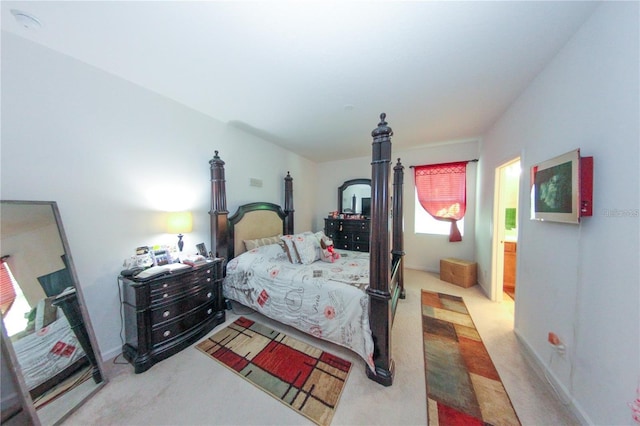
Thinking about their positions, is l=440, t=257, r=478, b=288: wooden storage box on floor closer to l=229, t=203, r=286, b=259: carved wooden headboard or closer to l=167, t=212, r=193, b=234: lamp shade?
l=229, t=203, r=286, b=259: carved wooden headboard

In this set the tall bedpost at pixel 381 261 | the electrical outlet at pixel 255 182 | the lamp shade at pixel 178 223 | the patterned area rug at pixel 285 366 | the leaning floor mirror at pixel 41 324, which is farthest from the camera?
the electrical outlet at pixel 255 182

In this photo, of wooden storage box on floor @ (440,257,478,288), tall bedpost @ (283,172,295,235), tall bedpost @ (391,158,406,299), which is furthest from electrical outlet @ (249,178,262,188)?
wooden storage box on floor @ (440,257,478,288)

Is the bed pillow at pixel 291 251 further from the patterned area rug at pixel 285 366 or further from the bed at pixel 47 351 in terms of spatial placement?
the bed at pixel 47 351

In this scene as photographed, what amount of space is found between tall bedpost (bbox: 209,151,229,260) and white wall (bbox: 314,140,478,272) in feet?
8.80

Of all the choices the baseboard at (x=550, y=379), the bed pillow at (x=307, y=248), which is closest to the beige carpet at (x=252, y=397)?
the baseboard at (x=550, y=379)

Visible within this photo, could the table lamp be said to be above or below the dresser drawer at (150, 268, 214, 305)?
above

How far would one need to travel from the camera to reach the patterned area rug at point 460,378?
1294mm

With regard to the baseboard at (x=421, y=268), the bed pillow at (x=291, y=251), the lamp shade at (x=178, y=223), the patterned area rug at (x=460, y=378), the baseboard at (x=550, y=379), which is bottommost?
the patterned area rug at (x=460, y=378)

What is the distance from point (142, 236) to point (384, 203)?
95.1 inches

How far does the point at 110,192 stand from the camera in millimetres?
1813

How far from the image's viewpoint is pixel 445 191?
3.81 m

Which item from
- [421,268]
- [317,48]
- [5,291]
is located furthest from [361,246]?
[5,291]

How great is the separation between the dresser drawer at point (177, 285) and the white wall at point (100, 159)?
0.51 m

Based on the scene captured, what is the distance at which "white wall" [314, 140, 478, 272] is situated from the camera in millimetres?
3684
